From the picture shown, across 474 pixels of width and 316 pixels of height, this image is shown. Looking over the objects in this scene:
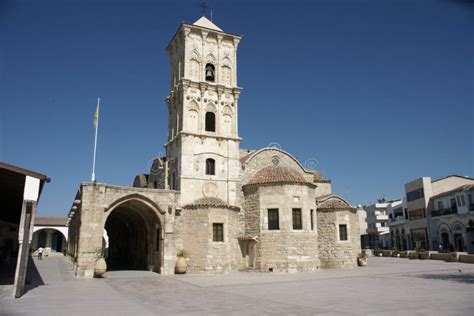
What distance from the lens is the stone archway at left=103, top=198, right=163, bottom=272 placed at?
24631mm

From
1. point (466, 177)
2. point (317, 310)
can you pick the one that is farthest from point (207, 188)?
point (466, 177)

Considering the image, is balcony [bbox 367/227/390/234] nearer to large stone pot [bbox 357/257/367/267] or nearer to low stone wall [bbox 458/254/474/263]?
low stone wall [bbox 458/254/474/263]

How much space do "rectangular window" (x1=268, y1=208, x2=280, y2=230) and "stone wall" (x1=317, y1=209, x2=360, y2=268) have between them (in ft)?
15.3

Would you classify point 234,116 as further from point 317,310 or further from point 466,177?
point 466,177

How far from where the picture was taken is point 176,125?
28094 millimetres

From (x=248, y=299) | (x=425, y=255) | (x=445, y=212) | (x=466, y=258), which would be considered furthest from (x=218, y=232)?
(x=445, y=212)

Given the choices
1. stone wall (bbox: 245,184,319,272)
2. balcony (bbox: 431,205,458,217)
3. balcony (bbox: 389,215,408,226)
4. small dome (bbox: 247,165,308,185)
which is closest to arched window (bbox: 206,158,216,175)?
small dome (bbox: 247,165,308,185)

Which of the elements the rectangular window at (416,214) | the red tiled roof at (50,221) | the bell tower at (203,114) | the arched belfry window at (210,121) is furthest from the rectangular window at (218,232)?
the red tiled roof at (50,221)

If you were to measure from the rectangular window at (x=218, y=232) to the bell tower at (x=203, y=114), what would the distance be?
247cm

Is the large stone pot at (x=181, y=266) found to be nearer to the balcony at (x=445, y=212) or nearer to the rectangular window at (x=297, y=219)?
the rectangular window at (x=297, y=219)

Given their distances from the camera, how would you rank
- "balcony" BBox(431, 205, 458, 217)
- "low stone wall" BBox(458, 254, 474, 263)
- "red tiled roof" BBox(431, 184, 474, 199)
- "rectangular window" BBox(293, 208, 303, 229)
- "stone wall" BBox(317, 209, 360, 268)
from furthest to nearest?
"balcony" BBox(431, 205, 458, 217) → "red tiled roof" BBox(431, 184, 474, 199) → "low stone wall" BBox(458, 254, 474, 263) → "stone wall" BBox(317, 209, 360, 268) → "rectangular window" BBox(293, 208, 303, 229)

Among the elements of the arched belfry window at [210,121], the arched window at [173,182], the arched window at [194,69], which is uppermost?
the arched window at [194,69]

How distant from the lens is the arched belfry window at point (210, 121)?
28.2 metres

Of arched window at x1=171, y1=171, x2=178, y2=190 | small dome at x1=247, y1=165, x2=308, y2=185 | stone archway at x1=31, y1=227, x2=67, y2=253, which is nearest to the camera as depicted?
small dome at x1=247, y1=165, x2=308, y2=185
